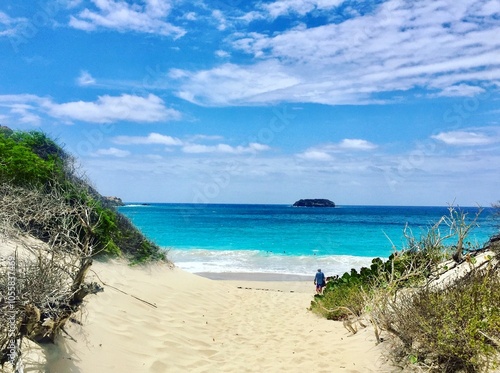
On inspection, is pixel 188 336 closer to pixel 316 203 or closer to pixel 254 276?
pixel 254 276

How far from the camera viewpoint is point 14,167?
10656 mm

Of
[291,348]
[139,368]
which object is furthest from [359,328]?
[139,368]

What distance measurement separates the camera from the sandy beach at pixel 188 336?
6176 mm

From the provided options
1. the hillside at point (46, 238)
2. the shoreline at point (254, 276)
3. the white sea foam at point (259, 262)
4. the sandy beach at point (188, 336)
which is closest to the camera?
the hillside at point (46, 238)

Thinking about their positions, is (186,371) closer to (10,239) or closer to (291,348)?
(291,348)

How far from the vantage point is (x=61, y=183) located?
37.9ft

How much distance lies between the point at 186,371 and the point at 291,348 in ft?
7.73

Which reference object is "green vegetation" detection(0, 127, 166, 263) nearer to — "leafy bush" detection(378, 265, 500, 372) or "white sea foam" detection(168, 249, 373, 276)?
"leafy bush" detection(378, 265, 500, 372)

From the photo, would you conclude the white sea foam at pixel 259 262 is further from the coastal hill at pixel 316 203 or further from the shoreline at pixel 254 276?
the coastal hill at pixel 316 203

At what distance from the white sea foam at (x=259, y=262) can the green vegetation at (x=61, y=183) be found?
9911 mm

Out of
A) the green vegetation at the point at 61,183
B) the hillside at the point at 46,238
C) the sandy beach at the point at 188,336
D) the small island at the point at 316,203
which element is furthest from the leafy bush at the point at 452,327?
the small island at the point at 316,203

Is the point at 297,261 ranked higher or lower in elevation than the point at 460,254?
lower

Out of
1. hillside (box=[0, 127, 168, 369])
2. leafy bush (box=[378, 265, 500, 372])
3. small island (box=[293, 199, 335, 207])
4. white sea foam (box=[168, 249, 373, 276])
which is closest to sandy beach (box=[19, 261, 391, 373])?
hillside (box=[0, 127, 168, 369])

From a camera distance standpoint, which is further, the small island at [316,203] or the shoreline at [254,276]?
the small island at [316,203]
